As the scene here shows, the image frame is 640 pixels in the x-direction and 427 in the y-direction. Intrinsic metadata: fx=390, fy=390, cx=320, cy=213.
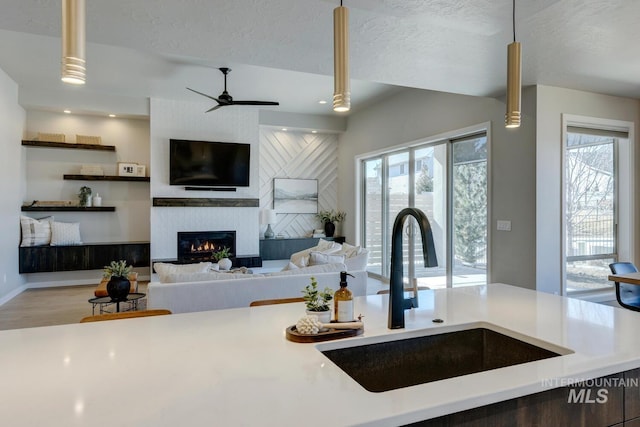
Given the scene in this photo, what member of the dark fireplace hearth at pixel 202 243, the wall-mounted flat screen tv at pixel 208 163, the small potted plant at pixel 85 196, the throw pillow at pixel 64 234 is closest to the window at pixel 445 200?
the wall-mounted flat screen tv at pixel 208 163

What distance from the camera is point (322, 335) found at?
4.34 ft

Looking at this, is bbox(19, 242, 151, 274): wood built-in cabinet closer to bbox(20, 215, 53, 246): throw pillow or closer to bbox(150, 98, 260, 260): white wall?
bbox(20, 215, 53, 246): throw pillow

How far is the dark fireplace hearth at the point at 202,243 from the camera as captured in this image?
683 cm

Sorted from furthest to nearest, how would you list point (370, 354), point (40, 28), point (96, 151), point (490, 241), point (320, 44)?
point (96, 151)
point (490, 241)
point (320, 44)
point (40, 28)
point (370, 354)

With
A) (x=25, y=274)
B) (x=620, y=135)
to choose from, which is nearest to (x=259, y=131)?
(x=25, y=274)

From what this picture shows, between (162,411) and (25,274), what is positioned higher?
(162,411)

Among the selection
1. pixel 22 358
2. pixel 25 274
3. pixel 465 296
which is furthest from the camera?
pixel 25 274

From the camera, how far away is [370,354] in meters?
1.37

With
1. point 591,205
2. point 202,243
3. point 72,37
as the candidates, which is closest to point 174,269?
point 72,37

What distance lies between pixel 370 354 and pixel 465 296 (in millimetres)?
873

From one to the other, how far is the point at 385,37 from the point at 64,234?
20.4 feet

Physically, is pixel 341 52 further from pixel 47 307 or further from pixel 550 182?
pixel 47 307

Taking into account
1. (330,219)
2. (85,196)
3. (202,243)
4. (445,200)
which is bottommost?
(202,243)

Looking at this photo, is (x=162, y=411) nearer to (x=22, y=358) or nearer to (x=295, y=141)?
(x=22, y=358)
